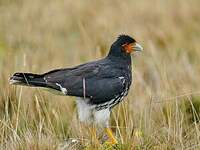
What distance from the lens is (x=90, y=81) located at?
6398 millimetres

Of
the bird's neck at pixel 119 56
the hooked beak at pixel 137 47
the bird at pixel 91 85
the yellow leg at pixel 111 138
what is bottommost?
the yellow leg at pixel 111 138

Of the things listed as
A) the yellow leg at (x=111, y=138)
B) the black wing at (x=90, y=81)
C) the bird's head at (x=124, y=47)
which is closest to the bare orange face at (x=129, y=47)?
the bird's head at (x=124, y=47)

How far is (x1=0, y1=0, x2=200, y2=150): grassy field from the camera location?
6174mm

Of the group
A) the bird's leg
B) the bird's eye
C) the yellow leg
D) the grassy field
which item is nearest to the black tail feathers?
the grassy field

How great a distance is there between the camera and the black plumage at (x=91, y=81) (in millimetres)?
6156

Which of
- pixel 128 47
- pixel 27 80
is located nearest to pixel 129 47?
pixel 128 47

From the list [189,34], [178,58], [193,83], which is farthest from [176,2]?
[193,83]

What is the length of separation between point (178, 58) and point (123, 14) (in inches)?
113

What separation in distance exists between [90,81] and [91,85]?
5cm

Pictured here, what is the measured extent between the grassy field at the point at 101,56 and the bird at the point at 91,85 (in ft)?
0.60

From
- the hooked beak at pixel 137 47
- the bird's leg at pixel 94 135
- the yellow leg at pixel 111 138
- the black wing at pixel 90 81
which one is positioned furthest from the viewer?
the hooked beak at pixel 137 47

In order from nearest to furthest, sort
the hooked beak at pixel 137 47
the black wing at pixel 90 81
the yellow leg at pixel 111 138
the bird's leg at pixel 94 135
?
the bird's leg at pixel 94 135 → the yellow leg at pixel 111 138 → the black wing at pixel 90 81 → the hooked beak at pixel 137 47

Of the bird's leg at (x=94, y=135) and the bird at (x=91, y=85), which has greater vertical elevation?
the bird at (x=91, y=85)

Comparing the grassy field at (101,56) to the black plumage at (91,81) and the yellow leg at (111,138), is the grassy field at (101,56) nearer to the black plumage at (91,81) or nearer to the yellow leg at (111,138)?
the yellow leg at (111,138)
